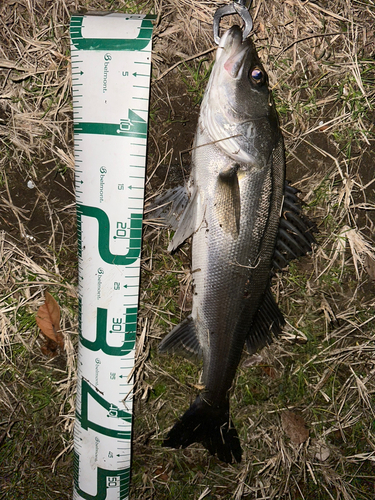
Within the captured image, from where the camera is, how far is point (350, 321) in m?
3.17

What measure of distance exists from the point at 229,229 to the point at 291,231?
24.2 inches

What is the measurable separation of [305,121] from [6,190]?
2727 millimetres

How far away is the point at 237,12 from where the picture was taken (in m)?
2.54

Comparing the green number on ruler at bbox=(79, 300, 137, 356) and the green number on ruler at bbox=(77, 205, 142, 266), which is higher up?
the green number on ruler at bbox=(77, 205, 142, 266)

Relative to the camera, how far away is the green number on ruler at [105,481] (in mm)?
2766

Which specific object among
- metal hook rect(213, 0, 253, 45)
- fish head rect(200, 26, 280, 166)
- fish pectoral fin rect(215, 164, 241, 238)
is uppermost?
metal hook rect(213, 0, 253, 45)

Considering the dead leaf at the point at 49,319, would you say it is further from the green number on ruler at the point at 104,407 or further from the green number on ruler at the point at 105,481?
the green number on ruler at the point at 105,481

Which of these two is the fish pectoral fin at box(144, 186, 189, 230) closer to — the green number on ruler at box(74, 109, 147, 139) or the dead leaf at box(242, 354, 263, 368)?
the green number on ruler at box(74, 109, 147, 139)

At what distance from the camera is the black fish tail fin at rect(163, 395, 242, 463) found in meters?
2.86

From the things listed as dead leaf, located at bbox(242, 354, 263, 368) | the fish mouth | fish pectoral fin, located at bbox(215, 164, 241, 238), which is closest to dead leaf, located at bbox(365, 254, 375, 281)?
dead leaf, located at bbox(242, 354, 263, 368)

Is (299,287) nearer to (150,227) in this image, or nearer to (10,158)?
(150,227)

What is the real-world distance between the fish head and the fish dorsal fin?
0.46m

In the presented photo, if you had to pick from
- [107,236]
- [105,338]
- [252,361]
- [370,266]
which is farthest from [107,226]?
[370,266]

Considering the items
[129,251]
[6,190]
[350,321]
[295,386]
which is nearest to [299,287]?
[350,321]
